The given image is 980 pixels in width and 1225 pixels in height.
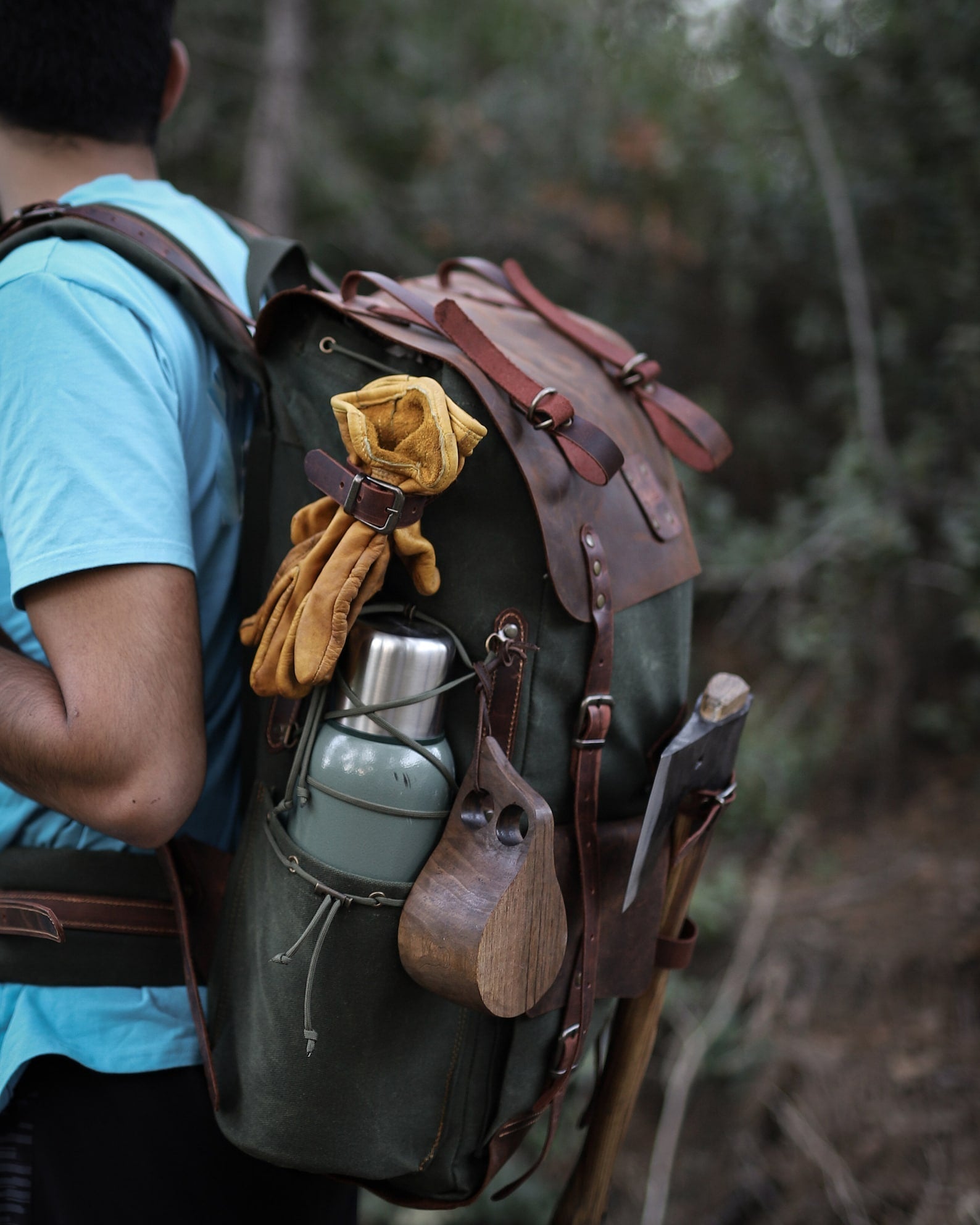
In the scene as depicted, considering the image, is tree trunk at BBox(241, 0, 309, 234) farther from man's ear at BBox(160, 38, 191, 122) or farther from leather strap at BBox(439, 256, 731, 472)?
leather strap at BBox(439, 256, 731, 472)

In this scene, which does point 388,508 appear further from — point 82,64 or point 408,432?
point 82,64

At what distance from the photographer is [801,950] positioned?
3482 mm

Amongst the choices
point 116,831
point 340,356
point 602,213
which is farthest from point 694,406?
point 602,213

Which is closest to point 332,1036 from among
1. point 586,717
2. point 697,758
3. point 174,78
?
point 586,717

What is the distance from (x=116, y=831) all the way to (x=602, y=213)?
6.61 meters

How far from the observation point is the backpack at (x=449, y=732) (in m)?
1.12

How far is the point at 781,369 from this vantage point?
20.9 feet

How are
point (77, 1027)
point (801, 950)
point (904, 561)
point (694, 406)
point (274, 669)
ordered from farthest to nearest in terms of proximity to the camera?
point (904, 561) < point (801, 950) < point (694, 406) < point (77, 1027) < point (274, 669)

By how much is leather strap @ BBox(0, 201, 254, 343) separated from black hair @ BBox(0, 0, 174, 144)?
0.21 meters

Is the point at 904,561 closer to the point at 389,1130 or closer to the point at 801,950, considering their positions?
the point at 801,950

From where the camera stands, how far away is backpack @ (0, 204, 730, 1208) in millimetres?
1123

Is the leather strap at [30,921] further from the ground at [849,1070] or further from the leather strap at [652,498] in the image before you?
the ground at [849,1070]

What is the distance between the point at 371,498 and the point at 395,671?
20 centimetres

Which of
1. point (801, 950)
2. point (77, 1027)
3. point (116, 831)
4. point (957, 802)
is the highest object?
point (116, 831)
